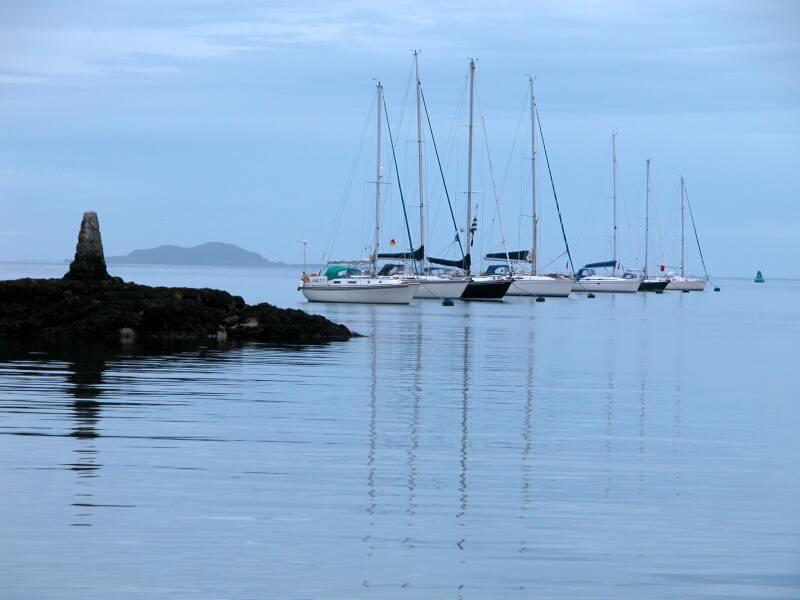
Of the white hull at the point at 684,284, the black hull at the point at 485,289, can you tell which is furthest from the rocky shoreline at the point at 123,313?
the white hull at the point at 684,284

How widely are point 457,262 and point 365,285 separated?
47.6ft

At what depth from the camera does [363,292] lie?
236ft

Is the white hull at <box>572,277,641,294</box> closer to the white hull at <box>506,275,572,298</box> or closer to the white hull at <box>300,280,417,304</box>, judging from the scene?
the white hull at <box>506,275,572,298</box>

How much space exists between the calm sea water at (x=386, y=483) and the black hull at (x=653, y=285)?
103m

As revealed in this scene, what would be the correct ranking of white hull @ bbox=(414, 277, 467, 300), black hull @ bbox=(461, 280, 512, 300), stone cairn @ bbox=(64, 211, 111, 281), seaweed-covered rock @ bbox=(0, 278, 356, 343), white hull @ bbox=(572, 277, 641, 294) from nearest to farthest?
1. seaweed-covered rock @ bbox=(0, 278, 356, 343)
2. stone cairn @ bbox=(64, 211, 111, 281)
3. white hull @ bbox=(414, 277, 467, 300)
4. black hull @ bbox=(461, 280, 512, 300)
5. white hull @ bbox=(572, 277, 641, 294)

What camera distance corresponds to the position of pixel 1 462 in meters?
13.7

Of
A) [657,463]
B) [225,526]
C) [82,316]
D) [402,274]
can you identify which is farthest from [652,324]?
[225,526]

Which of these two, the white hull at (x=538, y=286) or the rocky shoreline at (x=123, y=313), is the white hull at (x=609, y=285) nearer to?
the white hull at (x=538, y=286)

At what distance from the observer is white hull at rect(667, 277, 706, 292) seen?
139125 millimetres

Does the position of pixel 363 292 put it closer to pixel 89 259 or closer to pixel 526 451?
pixel 89 259

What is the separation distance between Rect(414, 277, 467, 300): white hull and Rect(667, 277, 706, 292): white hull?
6218 centimetres

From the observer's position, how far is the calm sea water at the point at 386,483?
9.51 m

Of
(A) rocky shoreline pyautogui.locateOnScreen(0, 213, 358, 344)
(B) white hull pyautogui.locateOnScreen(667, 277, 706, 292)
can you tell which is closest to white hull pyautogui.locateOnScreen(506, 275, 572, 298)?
(B) white hull pyautogui.locateOnScreen(667, 277, 706, 292)

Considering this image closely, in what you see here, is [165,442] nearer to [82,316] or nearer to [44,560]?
[44,560]
